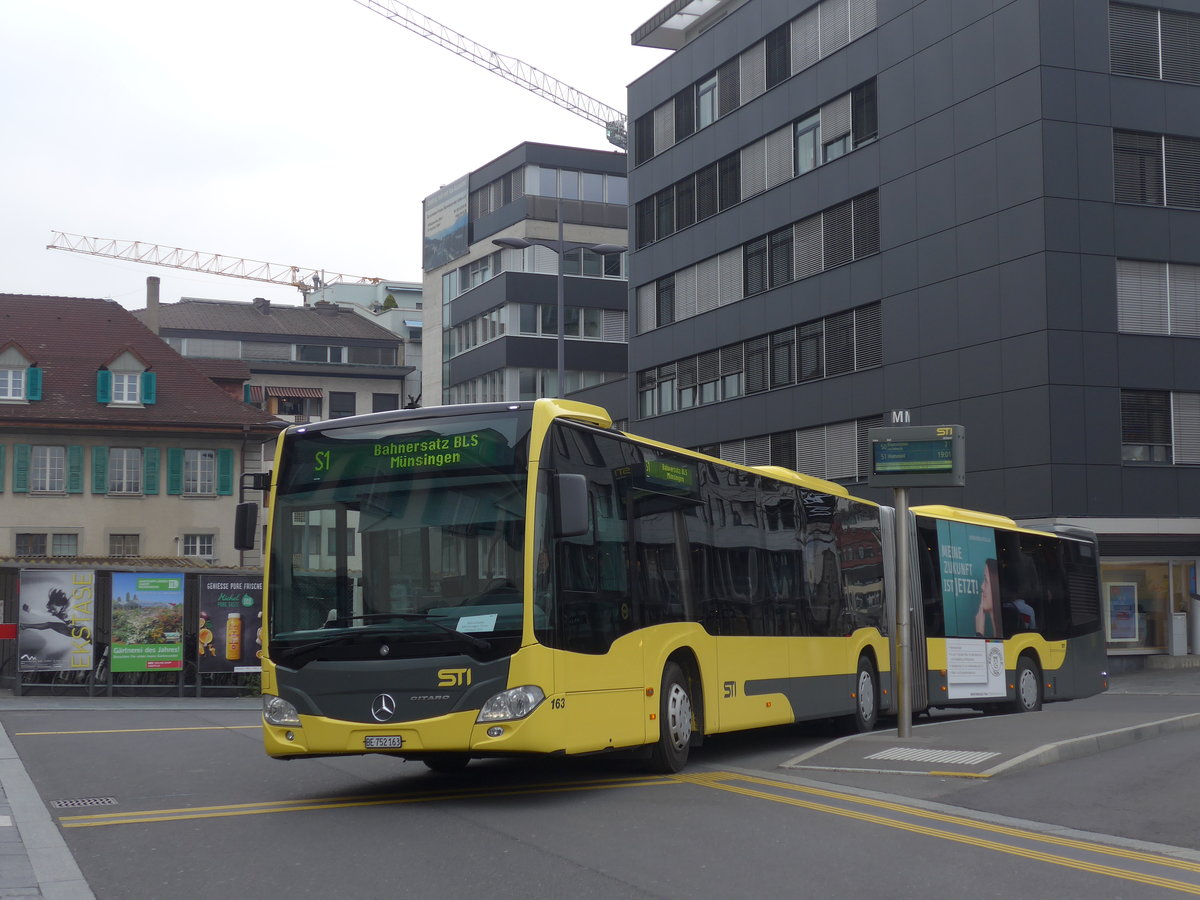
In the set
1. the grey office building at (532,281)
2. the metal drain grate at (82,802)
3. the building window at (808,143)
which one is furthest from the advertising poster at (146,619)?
the grey office building at (532,281)

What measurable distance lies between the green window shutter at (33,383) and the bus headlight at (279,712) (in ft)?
129

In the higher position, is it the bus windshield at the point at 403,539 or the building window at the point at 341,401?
the building window at the point at 341,401

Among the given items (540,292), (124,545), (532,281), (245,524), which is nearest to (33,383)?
(124,545)

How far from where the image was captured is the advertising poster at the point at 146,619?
1094 inches

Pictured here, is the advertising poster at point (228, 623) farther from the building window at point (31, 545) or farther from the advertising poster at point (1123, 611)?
the advertising poster at point (1123, 611)

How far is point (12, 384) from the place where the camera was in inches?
1879

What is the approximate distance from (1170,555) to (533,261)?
114 ft

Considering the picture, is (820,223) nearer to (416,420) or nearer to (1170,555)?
(1170,555)

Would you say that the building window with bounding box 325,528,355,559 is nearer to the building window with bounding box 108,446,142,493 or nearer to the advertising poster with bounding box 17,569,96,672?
the advertising poster with bounding box 17,569,96,672

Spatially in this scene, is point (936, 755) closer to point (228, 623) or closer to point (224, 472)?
point (228, 623)

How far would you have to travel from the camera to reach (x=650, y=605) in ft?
40.8

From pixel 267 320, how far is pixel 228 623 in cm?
6334

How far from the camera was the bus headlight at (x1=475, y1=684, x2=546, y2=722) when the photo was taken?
10555mm

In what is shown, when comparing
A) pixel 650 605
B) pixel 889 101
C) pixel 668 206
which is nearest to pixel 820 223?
pixel 889 101
